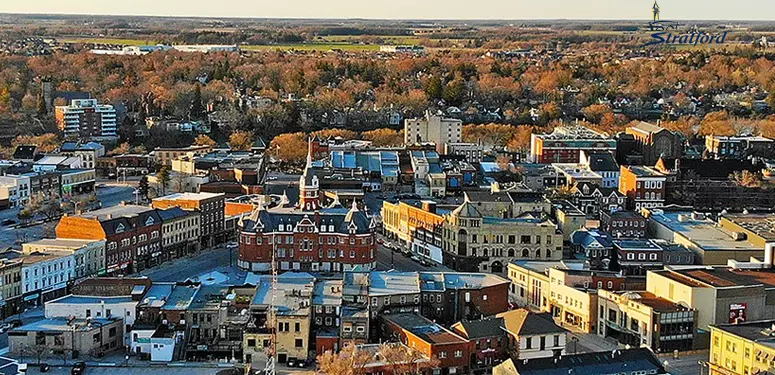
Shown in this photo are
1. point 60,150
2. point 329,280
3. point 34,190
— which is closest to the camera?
point 329,280

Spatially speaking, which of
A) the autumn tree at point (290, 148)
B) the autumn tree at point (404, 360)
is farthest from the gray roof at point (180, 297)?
the autumn tree at point (290, 148)

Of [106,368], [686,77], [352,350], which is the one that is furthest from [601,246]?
[686,77]

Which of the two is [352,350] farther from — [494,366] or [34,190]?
[34,190]

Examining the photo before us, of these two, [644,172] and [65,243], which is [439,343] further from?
[644,172]

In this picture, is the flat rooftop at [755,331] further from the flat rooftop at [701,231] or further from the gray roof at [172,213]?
the gray roof at [172,213]

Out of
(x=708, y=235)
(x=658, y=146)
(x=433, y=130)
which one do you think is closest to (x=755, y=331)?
(x=708, y=235)

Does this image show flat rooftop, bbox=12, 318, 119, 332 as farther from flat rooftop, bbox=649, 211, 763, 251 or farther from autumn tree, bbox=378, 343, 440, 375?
flat rooftop, bbox=649, 211, 763, 251
